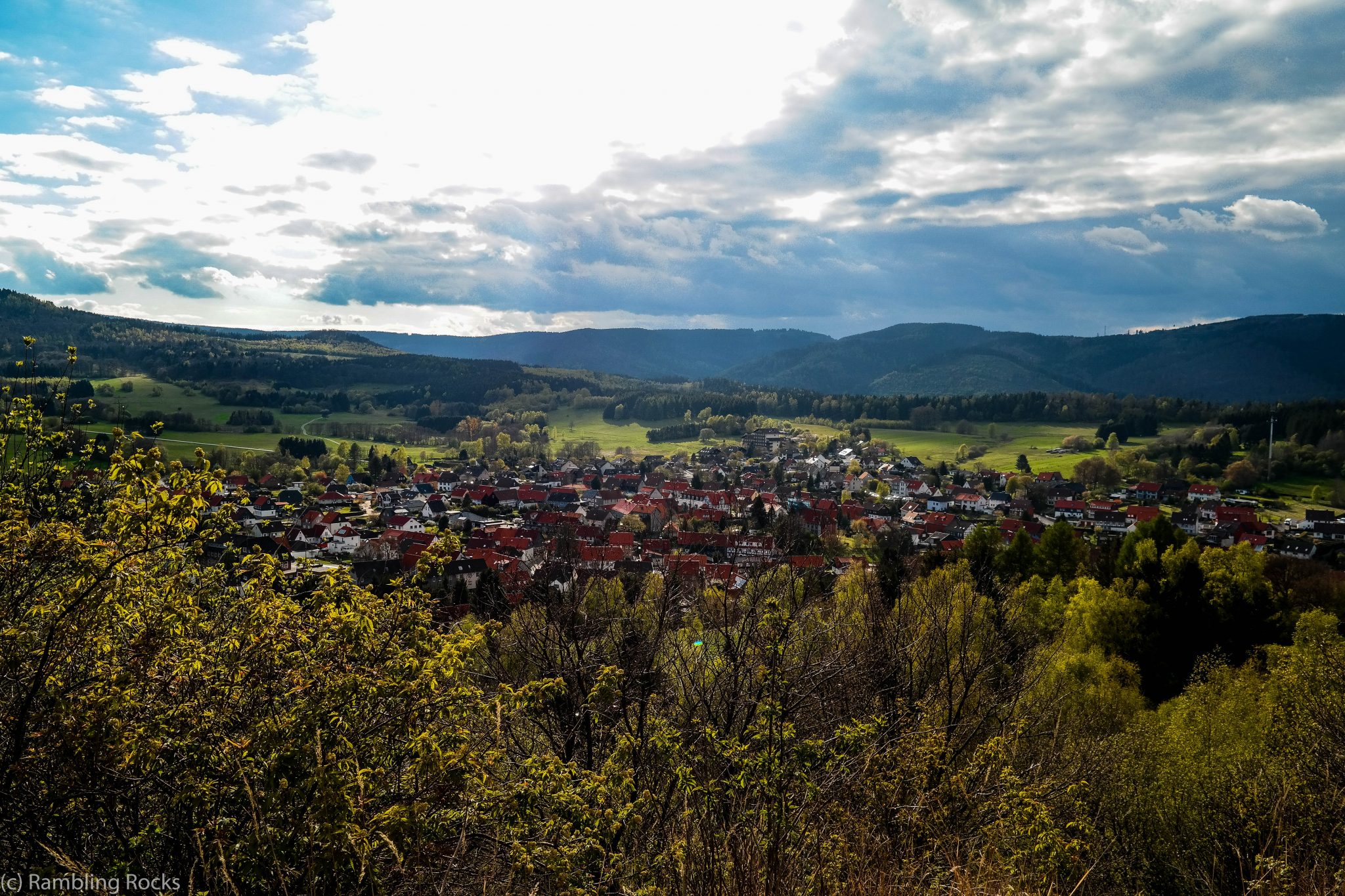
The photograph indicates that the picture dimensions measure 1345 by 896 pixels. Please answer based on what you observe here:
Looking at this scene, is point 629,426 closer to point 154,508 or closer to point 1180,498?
point 1180,498

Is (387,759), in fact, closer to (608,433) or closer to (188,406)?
(608,433)

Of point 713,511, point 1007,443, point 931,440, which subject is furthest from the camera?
point 931,440

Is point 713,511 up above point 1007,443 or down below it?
below

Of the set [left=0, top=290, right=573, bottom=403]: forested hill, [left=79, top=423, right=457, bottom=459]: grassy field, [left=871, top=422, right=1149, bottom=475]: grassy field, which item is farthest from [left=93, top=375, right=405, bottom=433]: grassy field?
[left=871, top=422, right=1149, bottom=475]: grassy field

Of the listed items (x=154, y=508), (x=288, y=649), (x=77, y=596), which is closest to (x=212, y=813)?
(x=288, y=649)

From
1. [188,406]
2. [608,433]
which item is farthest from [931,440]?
[188,406]

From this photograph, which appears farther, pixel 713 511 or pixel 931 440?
pixel 931 440

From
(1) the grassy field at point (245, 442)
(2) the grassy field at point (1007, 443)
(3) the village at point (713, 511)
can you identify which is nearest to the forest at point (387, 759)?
(3) the village at point (713, 511)
